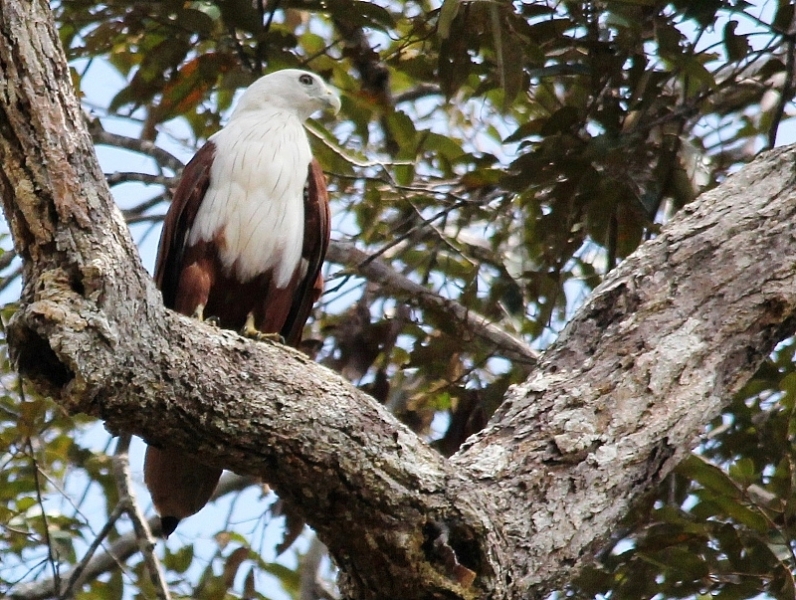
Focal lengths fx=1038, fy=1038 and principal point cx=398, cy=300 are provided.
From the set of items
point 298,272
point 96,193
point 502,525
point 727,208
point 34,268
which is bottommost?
point 502,525

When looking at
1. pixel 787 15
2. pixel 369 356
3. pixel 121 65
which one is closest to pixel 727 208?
pixel 787 15

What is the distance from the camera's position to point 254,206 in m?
4.68

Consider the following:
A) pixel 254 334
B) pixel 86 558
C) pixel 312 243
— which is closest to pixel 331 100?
pixel 312 243

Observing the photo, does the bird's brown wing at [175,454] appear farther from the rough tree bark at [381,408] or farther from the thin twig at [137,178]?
the rough tree bark at [381,408]

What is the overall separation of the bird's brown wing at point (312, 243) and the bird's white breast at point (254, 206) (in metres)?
0.05

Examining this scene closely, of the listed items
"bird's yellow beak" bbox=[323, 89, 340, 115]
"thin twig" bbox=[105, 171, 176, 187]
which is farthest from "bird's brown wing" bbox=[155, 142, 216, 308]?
"bird's yellow beak" bbox=[323, 89, 340, 115]

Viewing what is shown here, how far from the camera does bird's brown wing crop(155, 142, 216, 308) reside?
462 centimetres

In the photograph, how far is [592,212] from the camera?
4.72 metres

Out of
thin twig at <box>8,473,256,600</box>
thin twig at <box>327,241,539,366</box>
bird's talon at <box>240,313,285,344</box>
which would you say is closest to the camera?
bird's talon at <box>240,313,285,344</box>

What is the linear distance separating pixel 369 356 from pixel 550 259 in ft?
3.30

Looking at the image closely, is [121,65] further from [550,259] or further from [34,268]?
[34,268]

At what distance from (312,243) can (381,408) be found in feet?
7.07

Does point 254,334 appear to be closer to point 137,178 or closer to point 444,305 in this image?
point 444,305

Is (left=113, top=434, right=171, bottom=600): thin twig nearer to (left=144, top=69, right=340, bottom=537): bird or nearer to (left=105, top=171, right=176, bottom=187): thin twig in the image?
(left=144, top=69, right=340, bottom=537): bird
